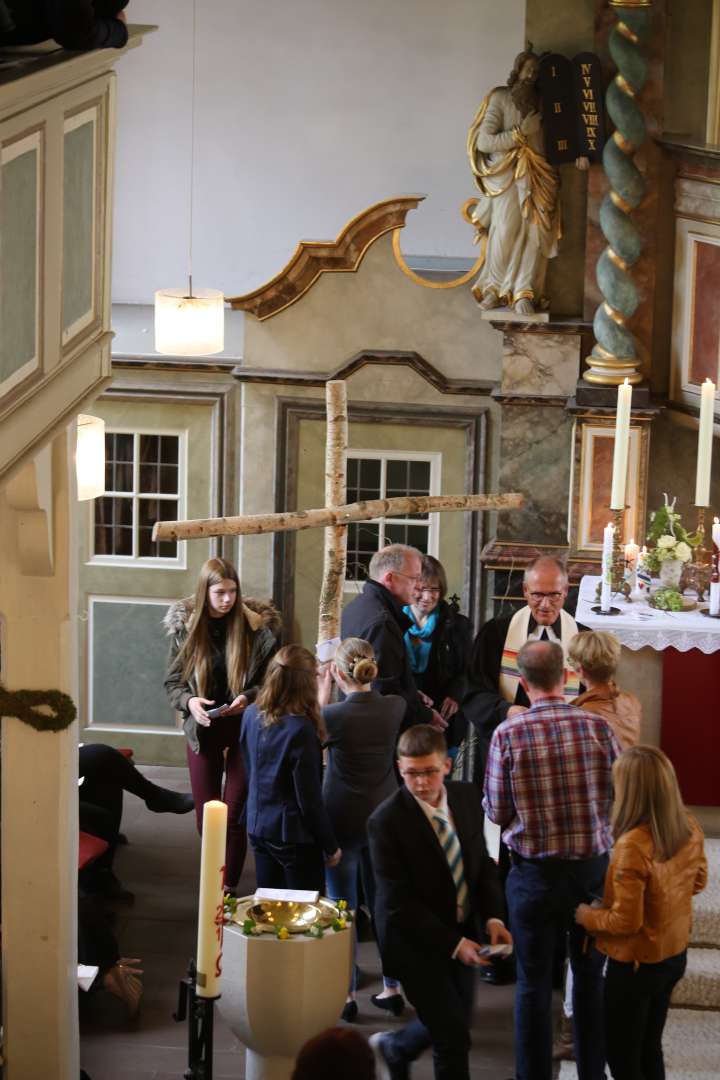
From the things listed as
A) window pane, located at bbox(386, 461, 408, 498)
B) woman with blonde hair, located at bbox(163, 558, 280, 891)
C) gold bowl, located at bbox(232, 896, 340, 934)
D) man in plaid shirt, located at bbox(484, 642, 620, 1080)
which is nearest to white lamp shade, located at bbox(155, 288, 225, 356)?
window pane, located at bbox(386, 461, 408, 498)

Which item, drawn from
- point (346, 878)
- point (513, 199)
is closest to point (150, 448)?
point (513, 199)

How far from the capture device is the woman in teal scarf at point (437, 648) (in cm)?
732

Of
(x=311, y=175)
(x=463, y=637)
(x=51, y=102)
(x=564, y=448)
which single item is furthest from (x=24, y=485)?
(x=311, y=175)

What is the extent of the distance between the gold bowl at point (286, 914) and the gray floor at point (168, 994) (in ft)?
3.87

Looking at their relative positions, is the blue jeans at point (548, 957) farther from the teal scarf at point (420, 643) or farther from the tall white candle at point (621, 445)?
the teal scarf at point (420, 643)

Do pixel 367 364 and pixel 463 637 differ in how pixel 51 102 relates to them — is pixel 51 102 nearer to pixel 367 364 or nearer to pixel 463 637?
pixel 463 637

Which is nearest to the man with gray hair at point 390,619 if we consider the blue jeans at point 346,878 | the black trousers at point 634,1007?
the blue jeans at point 346,878

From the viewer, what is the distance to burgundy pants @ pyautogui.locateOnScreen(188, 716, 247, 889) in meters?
7.27

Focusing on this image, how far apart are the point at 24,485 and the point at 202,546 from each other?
18.1 ft

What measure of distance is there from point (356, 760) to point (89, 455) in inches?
93.2

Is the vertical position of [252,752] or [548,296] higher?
[548,296]

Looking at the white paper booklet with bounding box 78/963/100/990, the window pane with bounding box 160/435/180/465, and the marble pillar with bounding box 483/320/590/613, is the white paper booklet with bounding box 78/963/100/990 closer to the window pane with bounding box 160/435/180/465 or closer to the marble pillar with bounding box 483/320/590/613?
the marble pillar with bounding box 483/320/590/613

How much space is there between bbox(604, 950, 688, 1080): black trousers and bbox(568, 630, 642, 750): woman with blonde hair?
1001 millimetres

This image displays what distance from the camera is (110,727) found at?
10.6 metres
